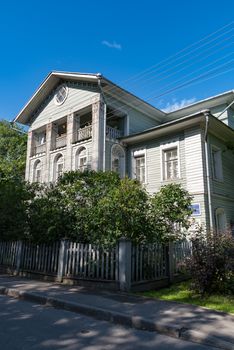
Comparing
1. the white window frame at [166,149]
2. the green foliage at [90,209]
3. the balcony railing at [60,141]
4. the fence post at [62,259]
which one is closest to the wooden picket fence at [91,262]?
the fence post at [62,259]

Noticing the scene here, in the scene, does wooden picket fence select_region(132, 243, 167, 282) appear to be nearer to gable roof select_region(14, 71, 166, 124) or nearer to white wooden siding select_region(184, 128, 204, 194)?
white wooden siding select_region(184, 128, 204, 194)

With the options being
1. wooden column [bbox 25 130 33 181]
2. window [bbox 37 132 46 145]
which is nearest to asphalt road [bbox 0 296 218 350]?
wooden column [bbox 25 130 33 181]

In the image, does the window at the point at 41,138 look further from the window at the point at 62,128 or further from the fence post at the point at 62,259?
the fence post at the point at 62,259

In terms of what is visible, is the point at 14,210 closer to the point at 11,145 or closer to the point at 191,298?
the point at 191,298

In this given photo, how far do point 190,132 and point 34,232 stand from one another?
9.05 meters

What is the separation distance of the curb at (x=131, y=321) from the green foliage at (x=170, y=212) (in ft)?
13.5

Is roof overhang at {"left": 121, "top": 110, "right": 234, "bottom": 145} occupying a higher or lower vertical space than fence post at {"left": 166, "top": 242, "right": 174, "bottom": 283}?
higher

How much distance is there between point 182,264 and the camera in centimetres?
818

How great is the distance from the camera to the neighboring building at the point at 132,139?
1483 cm

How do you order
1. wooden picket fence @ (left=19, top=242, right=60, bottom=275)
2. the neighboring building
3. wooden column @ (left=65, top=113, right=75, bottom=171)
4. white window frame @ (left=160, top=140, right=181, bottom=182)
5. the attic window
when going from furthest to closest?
1. the attic window
2. wooden column @ (left=65, top=113, right=75, bottom=171)
3. white window frame @ (left=160, top=140, right=181, bottom=182)
4. the neighboring building
5. wooden picket fence @ (left=19, top=242, right=60, bottom=275)

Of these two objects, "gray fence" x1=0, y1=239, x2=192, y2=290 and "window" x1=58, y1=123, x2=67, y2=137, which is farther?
"window" x1=58, y1=123, x2=67, y2=137

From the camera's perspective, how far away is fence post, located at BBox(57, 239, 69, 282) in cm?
1002

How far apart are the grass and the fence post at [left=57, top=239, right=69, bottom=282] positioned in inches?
120

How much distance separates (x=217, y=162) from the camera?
53.3 ft
